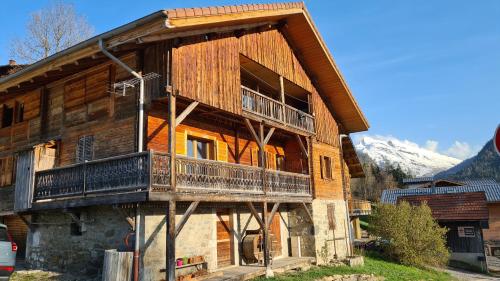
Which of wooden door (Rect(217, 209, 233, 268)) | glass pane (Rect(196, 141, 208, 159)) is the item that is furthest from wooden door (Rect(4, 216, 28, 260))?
wooden door (Rect(217, 209, 233, 268))

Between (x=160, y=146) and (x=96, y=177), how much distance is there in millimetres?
2359

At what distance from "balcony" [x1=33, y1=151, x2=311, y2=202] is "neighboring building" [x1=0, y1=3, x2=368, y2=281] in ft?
0.13

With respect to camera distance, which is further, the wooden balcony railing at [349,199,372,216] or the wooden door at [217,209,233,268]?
the wooden balcony railing at [349,199,372,216]

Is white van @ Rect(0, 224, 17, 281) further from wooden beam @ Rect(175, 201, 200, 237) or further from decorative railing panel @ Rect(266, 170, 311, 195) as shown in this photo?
decorative railing panel @ Rect(266, 170, 311, 195)

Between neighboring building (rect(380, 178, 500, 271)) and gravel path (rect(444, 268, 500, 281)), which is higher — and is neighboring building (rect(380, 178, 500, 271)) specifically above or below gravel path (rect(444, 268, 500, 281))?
above

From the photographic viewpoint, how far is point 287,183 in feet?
57.0

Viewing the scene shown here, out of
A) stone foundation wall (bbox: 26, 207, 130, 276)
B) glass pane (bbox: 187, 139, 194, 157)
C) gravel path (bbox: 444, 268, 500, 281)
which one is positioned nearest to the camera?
stone foundation wall (bbox: 26, 207, 130, 276)

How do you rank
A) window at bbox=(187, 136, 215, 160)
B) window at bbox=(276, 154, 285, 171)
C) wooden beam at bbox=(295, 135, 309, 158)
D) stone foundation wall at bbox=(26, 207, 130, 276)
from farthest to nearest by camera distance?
window at bbox=(276, 154, 285, 171) < wooden beam at bbox=(295, 135, 309, 158) < window at bbox=(187, 136, 215, 160) < stone foundation wall at bbox=(26, 207, 130, 276)

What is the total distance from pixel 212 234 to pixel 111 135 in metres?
Result: 4.95

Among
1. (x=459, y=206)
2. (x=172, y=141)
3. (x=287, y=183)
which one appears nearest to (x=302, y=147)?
(x=287, y=183)

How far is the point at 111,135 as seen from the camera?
43.2 feet

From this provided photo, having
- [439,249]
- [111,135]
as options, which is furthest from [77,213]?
[439,249]

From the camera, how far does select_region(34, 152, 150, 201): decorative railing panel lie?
10.6 metres

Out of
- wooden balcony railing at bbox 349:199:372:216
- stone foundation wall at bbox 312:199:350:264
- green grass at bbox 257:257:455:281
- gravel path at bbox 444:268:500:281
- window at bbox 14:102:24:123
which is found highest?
window at bbox 14:102:24:123
